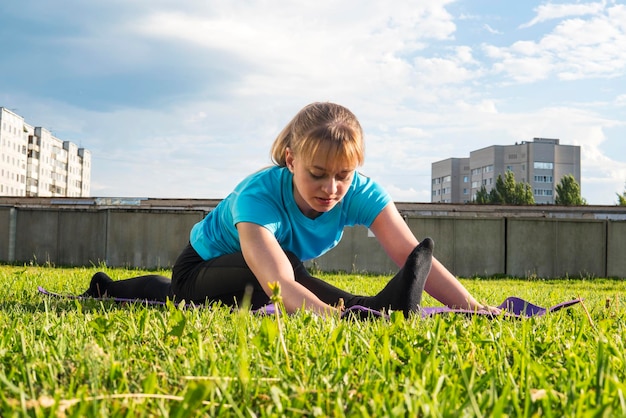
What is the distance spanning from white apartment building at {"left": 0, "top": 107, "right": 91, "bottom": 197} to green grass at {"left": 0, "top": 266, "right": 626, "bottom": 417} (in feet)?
334

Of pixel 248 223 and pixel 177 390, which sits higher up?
pixel 248 223

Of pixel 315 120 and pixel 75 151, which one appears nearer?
pixel 315 120

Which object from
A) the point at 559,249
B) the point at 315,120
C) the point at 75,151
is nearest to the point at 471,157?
the point at 75,151

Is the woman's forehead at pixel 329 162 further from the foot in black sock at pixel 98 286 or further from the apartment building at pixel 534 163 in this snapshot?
the apartment building at pixel 534 163

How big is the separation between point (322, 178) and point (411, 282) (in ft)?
2.29

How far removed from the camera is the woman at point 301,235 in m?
2.99

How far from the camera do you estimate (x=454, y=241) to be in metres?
20.1

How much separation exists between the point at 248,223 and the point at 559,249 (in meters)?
18.8

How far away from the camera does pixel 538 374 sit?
1.49 metres

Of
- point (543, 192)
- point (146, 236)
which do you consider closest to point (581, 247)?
point (146, 236)

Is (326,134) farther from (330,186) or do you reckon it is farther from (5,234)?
(5,234)

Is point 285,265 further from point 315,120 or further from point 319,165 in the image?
point 315,120

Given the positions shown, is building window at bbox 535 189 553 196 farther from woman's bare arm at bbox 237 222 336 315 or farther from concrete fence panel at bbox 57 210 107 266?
woman's bare arm at bbox 237 222 336 315

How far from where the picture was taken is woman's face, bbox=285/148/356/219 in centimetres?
307
